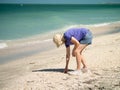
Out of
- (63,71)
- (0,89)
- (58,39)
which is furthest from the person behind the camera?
(63,71)

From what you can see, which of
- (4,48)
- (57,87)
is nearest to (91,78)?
(57,87)

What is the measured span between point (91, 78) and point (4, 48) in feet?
36.2

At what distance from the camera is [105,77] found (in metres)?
7.58

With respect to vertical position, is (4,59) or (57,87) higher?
(57,87)

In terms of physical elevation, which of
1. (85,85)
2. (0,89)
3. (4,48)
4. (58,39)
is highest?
(58,39)

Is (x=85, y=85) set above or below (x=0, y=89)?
above

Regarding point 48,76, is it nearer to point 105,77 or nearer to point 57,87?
point 57,87

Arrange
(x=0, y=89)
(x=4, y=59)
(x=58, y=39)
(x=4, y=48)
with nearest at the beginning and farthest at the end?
(x=58, y=39)
(x=0, y=89)
(x=4, y=59)
(x=4, y=48)

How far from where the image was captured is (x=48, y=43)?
731 inches

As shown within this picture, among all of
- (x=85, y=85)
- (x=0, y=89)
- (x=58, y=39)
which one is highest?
(x=58, y=39)

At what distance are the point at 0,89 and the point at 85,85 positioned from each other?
252 cm

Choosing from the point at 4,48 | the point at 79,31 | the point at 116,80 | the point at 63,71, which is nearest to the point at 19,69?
the point at 63,71

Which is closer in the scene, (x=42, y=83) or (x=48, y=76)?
(x=42, y=83)

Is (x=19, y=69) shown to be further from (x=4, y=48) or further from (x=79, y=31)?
(x=4, y=48)
